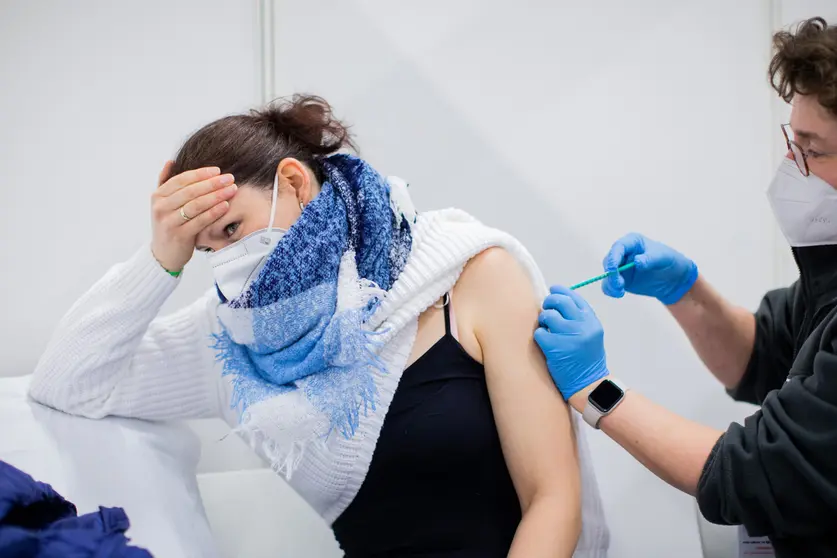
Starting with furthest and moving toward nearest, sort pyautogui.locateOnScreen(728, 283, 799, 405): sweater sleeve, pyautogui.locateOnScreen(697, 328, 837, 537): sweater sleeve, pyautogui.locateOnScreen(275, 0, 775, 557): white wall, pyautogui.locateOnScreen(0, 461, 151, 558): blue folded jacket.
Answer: pyautogui.locateOnScreen(275, 0, 775, 557): white wall → pyautogui.locateOnScreen(728, 283, 799, 405): sweater sleeve → pyautogui.locateOnScreen(697, 328, 837, 537): sweater sleeve → pyautogui.locateOnScreen(0, 461, 151, 558): blue folded jacket

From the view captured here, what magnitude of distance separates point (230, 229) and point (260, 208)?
0.08 metres

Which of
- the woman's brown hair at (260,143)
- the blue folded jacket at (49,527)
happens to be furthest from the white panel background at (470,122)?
the blue folded jacket at (49,527)

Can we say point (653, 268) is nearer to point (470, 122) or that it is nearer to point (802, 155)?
point (802, 155)

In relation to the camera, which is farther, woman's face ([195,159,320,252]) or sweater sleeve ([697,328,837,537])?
woman's face ([195,159,320,252])

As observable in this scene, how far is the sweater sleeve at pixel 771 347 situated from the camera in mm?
1783

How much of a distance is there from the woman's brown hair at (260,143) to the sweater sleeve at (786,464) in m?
0.94

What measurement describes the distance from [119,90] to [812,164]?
1.71 meters

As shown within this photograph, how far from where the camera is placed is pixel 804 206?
1417mm

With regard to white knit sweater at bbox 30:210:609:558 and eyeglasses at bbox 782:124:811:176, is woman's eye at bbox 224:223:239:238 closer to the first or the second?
white knit sweater at bbox 30:210:609:558

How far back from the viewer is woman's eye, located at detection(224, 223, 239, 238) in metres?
1.53

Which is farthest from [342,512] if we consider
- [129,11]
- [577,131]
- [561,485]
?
[129,11]

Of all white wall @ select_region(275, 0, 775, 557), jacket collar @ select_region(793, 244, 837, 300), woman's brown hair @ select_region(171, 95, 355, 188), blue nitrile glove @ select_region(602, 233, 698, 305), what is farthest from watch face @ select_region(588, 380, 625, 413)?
white wall @ select_region(275, 0, 775, 557)

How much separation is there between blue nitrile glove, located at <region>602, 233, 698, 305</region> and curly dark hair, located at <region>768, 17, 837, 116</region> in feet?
1.50

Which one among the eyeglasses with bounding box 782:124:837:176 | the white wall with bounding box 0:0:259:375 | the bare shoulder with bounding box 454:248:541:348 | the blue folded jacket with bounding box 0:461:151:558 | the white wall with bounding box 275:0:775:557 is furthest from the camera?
the white wall with bounding box 275:0:775:557
